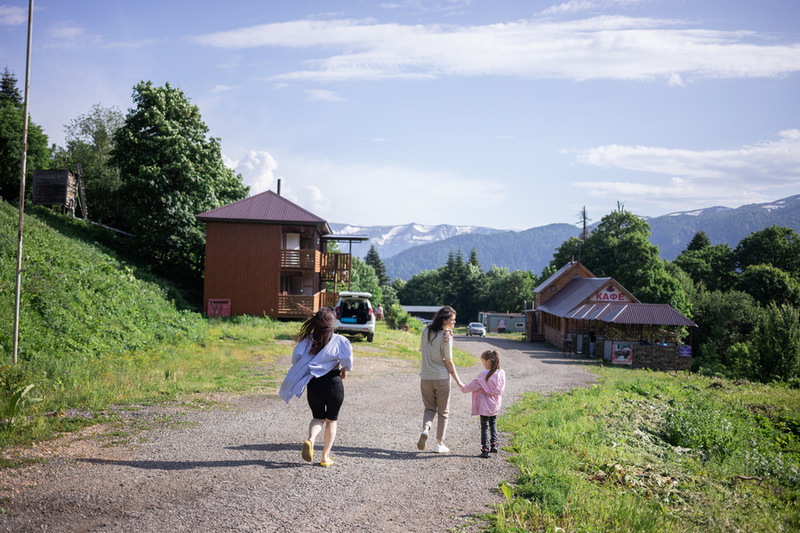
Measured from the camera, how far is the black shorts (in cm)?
599

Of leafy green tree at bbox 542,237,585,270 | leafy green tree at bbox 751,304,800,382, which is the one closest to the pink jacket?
leafy green tree at bbox 751,304,800,382

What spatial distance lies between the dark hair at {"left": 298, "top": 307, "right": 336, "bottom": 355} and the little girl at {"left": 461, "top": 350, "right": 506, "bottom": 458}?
203cm

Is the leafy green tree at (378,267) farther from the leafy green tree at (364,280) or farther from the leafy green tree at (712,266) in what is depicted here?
the leafy green tree at (712,266)

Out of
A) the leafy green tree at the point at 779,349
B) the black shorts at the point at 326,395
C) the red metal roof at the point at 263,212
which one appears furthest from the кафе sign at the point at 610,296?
the black shorts at the point at 326,395

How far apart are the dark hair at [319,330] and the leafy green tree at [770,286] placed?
188 ft

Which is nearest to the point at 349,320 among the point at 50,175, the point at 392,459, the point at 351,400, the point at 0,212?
the point at 351,400

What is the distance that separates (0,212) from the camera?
60.4 feet

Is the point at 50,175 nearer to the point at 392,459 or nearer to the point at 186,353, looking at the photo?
the point at 186,353

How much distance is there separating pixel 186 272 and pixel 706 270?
58612 mm

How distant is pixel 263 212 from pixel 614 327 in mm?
20798

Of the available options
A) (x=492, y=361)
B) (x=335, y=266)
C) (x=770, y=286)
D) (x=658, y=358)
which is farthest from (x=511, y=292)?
(x=492, y=361)

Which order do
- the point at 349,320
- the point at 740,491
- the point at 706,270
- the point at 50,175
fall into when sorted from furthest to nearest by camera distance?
1. the point at 706,270
2. the point at 50,175
3. the point at 349,320
4. the point at 740,491

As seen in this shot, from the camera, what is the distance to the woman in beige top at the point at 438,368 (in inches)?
263

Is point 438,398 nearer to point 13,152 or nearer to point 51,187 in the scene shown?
point 51,187
